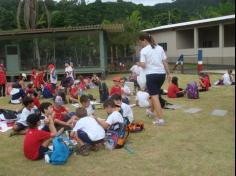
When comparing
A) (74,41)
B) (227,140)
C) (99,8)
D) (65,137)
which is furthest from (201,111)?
(99,8)

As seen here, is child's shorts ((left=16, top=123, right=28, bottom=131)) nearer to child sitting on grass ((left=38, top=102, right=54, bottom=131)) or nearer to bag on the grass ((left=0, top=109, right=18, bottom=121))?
child sitting on grass ((left=38, top=102, right=54, bottom=131))

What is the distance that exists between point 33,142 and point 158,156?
6.19ft

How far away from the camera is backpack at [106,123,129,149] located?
631 centimetres

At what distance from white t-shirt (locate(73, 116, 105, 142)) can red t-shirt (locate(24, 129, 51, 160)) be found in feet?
1.93

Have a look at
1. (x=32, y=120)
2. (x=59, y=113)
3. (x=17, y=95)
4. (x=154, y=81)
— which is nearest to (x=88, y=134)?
(x=32, y=120)

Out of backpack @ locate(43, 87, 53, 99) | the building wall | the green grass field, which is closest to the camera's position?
the green grass field

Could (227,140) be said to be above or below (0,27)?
below

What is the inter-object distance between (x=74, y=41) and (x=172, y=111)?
14.5 metres

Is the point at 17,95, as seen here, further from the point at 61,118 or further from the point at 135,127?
the point at 135,127

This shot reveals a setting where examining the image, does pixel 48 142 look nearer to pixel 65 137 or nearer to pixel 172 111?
pixel 65 137

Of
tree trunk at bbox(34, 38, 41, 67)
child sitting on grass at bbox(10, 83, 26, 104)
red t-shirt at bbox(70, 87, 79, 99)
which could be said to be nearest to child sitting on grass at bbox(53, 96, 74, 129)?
red t-shirt at bbox(70, 87, 79, 99)

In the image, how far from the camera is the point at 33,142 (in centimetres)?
579

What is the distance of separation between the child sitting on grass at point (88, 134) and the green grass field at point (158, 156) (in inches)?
6.8

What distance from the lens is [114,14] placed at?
50.4 m
